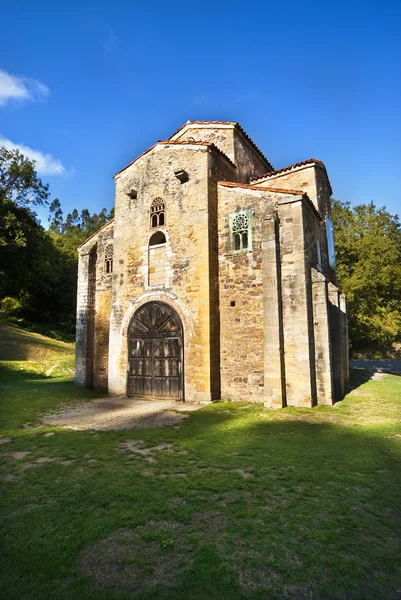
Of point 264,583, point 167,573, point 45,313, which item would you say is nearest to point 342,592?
point 264,583

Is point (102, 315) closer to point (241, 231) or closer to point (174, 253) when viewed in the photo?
point (174, 253)

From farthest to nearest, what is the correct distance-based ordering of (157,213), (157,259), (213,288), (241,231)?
(157,213) < (157,259) < (241,231) < (213,288)

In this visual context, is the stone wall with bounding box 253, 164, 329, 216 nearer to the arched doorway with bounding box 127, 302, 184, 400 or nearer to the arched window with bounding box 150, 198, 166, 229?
the arched window with bounding box 150, 198, 166, 229

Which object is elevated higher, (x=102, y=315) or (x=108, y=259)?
(x=108, y=259)

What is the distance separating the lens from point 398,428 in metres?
7.64

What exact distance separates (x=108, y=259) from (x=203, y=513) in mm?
12831

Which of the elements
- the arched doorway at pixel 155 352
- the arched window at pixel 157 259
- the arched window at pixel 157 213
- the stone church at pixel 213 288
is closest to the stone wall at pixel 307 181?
the stone church at pixel 213 288

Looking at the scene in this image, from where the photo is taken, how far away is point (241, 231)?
11.7 metres

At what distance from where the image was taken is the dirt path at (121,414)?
852 cm

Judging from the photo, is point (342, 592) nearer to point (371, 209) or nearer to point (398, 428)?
point (398, 428)

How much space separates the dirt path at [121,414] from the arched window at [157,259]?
453cm

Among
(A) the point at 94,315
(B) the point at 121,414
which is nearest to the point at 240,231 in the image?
(B) the point at 121,414

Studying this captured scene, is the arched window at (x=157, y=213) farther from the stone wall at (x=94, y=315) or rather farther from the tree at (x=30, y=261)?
the tree at (x=30, y=261)

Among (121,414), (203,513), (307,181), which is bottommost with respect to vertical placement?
(121,414)
